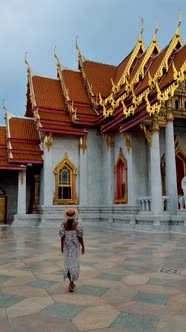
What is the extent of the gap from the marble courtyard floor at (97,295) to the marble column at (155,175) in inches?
256

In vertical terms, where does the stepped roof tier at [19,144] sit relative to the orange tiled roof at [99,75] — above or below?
below

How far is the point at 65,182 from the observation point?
18141 mm

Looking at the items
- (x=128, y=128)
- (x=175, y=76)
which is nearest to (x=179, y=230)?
(x=128, y=128)

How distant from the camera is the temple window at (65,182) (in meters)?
17.8

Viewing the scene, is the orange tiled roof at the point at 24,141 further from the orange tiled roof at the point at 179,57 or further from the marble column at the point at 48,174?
the orange tiled roof at the point at 179,57

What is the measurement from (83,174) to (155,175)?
5828 mm

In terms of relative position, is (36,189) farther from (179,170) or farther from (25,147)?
(179,170)

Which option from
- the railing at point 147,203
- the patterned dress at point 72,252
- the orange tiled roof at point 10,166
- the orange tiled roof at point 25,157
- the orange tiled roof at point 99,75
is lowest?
the patterned dress at point 72,252

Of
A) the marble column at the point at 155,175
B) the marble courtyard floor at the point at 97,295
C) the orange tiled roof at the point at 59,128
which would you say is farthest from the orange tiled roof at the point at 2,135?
the marble courtyard floor at the point at 97,295

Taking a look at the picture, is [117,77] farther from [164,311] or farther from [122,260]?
[164,311]

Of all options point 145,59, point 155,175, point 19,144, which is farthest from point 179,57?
point 19,144

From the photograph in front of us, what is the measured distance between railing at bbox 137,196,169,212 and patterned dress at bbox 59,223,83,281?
9748 mm

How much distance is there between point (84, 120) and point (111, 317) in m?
15.7

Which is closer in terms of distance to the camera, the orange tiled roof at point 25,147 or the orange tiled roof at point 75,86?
the orange tiled roof at point 25,147
